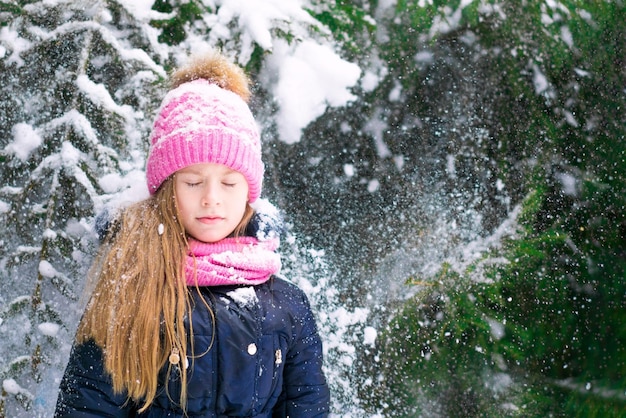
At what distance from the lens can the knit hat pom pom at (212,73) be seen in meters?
2.41

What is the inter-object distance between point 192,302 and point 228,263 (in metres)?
0.19

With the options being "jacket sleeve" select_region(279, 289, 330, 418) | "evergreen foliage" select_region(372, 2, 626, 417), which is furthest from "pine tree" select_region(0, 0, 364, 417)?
"evergreen foliage" select_region(372, 2, 626, 417)

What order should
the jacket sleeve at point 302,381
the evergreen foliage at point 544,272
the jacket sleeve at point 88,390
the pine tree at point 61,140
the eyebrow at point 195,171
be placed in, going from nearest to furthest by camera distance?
the jacket sleeve at point 88,390 → the eyebrow at point 195,171 → the jacket sleeve at point 302,381 → the pine tree at point 61,140 → the evergreen foliage at point 544,272

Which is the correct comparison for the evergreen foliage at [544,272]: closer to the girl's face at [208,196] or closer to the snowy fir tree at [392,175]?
the snowy fir tree at [392,175]

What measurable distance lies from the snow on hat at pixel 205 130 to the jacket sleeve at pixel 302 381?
22.7 inches

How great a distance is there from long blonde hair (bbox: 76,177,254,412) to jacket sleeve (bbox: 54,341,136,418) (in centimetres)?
3

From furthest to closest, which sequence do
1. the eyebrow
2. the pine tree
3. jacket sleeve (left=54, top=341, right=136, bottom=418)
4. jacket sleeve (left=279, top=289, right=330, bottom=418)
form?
the pine tree
jacket sleeve (left=279, top=289, right=330, bottom=418)
the eyebrow
jacket sleeve (left=54, top=341, right=136, bottom=418)

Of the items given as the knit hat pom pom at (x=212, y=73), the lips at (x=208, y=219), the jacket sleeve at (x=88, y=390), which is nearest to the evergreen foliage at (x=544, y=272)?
the knit hat pom pom at (x=212, y=73)

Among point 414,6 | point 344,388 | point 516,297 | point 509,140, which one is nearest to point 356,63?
point 414,6

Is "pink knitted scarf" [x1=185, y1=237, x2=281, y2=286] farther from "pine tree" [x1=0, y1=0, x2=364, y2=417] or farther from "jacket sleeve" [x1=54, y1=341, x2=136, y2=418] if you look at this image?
"pine tree" [x1=0, y1=0, x2=364, y2=417]

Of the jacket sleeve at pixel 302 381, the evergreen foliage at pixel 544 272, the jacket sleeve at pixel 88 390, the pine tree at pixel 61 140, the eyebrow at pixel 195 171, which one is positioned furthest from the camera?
the evergreen foliage at pixel 544 272

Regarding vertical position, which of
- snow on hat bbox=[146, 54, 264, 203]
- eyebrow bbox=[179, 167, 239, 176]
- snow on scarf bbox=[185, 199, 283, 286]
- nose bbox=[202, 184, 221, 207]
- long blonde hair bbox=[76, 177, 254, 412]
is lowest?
long blonde hair bbox=[76, 177, 254, 412]

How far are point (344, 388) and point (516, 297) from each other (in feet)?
3.02

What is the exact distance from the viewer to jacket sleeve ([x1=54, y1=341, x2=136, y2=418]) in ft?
6.80
